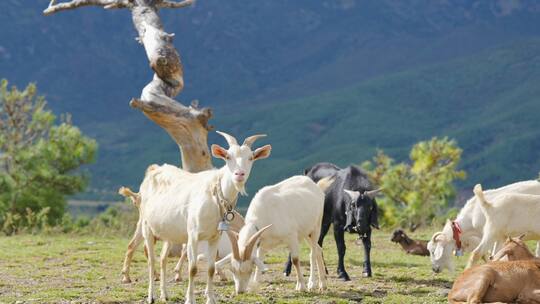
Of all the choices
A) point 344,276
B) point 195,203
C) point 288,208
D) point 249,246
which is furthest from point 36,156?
point 195,203

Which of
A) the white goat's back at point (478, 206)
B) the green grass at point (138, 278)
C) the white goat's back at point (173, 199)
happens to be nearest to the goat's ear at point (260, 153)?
the white goat's back at point (173, 199)

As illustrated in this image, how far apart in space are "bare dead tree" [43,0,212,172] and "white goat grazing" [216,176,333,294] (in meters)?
3.73

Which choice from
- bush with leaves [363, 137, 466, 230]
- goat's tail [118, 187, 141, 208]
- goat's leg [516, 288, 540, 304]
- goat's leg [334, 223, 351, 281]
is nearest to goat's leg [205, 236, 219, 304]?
goat's tail [118, 187, 141, 208]

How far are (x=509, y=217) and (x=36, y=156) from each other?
26.7 metres

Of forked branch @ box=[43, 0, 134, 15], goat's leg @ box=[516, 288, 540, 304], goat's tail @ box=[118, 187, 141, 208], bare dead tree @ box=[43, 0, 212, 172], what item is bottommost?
goat's leg @ box=[516, 288, 540, 304]

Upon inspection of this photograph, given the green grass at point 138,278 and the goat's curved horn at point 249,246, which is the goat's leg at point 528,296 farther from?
the goat's curved horn at point 249,246

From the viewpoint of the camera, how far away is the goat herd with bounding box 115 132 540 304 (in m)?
12.5

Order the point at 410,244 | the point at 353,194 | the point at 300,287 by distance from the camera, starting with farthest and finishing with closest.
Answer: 1. the point at 410,244
2. the point at 353,194
3. the point at 300,287

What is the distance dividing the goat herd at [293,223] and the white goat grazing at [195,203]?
0.01m

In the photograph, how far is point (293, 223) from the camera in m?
15.3

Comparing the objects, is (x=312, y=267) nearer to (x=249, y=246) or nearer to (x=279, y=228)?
(x=279, y=228)

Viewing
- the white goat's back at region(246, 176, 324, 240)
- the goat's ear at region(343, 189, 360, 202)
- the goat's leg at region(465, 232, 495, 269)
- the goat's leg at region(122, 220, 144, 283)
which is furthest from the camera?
the goat's ear at region(343, 189, 360, 202)

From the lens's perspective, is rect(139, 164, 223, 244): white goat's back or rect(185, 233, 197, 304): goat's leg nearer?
rect(185, 233, 197, 304): goat's leg

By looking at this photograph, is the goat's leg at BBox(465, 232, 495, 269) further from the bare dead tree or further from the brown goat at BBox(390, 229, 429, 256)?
the bare dead tree
